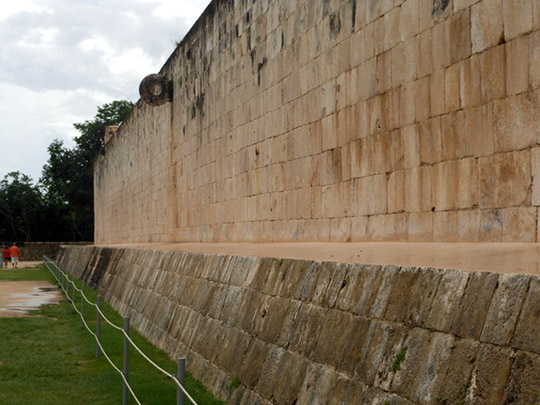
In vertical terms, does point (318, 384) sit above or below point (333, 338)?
below

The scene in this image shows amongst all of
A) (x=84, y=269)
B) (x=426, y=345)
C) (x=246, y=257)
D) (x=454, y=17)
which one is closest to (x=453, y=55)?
(x=454, y=17)

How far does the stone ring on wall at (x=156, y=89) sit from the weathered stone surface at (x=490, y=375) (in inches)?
644

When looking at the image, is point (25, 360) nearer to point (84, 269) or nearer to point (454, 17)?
point (454, 17)

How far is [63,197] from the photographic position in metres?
63.6

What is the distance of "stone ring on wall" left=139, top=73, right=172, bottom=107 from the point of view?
1925 centimetres

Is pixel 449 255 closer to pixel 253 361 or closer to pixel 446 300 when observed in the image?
pixel 446 300

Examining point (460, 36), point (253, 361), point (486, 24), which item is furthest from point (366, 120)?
point (253, 361)

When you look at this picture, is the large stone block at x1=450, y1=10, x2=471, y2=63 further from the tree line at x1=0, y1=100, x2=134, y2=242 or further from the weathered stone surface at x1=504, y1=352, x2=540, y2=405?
the tree line at x1=0, y1=100, x2=134, y2=242

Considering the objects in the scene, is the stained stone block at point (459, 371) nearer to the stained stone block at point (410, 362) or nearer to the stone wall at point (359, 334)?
the stone wall at point (359, 334)

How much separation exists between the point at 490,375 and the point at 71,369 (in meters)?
6.79

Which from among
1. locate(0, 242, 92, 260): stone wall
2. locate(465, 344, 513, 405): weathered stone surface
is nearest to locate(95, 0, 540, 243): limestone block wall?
locate(465, 344, 513, 405): weathered stone surface

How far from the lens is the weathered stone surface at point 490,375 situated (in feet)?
11.3

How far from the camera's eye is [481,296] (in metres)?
3.84

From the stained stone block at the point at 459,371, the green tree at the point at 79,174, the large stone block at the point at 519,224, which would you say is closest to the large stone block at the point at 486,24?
the large stone block at the point at 519,224
